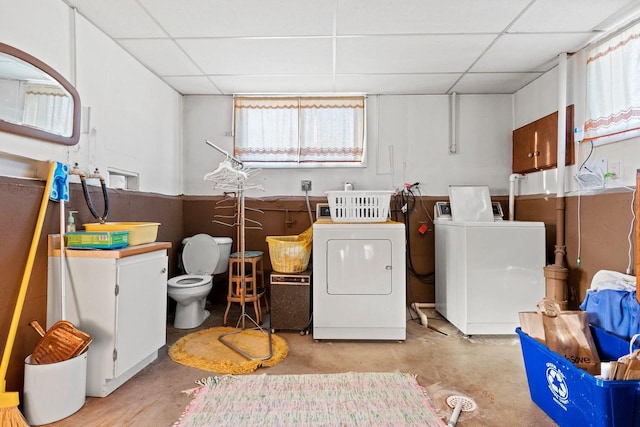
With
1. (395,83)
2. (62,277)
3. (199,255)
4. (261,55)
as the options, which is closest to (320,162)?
(395,83)

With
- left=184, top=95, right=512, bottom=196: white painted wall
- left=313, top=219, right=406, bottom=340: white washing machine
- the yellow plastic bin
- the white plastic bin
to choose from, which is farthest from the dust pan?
left=184, top=95, right=512, bottom=196: white painted wall

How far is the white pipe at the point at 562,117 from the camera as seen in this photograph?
2500 millimetres

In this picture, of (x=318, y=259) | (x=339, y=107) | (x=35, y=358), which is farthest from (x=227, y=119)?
(x=35, y=358)

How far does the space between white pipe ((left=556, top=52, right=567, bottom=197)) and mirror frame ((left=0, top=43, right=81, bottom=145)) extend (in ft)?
11.6

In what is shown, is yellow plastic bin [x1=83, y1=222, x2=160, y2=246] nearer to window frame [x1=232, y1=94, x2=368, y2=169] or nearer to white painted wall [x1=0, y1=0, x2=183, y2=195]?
white painted wall [x1=0, y1=0, x2=183, y2=195]

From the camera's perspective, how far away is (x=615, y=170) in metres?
2.12

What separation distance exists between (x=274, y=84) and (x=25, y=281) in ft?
8.14

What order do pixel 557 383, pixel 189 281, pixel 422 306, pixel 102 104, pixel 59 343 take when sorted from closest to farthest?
pixel 557 383 < pixel 59 343 < pixel 102 104 < pixel 189 281 < pixel 422 306

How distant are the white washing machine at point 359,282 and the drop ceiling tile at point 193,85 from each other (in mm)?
1905

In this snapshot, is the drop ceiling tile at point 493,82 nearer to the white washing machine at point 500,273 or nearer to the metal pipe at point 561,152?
the metal pipe at point 561,152

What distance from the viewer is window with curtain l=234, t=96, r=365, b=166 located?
11.1ft

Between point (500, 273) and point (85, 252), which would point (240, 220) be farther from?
Answer: point (500, 273)

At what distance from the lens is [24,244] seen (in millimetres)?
1642

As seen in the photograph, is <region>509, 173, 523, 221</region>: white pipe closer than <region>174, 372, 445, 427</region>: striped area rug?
No
